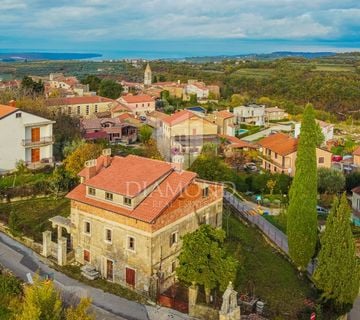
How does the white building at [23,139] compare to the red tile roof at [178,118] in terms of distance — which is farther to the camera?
the red tile roof at [178,118]

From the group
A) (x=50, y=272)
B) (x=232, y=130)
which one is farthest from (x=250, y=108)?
(x=50, y=272)

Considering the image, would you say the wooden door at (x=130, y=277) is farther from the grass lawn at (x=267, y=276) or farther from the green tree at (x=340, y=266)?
the green tree at (x=340, y=266)

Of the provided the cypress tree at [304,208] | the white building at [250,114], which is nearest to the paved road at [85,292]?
the cypress tree at [304,208]

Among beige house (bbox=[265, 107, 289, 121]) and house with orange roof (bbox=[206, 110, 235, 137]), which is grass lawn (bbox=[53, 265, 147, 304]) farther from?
beige house (bbox=[265, 107, 289, 121])

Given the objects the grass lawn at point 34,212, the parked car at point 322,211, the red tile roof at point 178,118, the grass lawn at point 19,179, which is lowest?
the parked car at point 322,211

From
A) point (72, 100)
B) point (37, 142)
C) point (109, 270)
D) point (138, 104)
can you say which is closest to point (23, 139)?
point (37, 142)

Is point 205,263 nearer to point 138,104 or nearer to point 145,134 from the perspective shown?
point 145,134

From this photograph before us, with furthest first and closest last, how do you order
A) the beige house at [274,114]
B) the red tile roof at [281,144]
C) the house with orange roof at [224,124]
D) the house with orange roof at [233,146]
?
1. the beige house at [274,114]
2. the house with orange roof at [224,124]
3. the house with orange roof at [233,146]
4. the red tile roof at [281,144]
